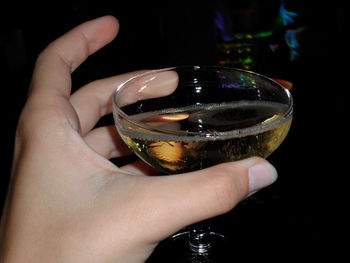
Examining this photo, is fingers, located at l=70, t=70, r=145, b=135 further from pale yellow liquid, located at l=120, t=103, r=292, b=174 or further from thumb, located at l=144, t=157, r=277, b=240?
thumb, located at l=144, t=157, r=277, b=240

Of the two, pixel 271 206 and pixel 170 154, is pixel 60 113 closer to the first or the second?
pixel 170 154

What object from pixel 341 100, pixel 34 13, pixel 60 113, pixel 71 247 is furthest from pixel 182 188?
pixel 34 13

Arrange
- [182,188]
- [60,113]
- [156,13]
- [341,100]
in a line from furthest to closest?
[156,13]
[341,100]
[60,113]
[182,188]

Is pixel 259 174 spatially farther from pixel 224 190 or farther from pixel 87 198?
pixel 87 198

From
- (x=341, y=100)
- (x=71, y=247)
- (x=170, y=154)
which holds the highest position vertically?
(x=170, y=154)

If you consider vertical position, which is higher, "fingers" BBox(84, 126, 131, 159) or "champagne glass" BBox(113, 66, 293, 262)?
"champagne glass" BBox(113, 66, 293, 262)

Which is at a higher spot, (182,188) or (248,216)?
(182,188)

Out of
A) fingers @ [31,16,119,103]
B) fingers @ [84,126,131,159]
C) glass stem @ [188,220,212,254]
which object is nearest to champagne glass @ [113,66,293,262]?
glass stem @ [188,220,212,254]
